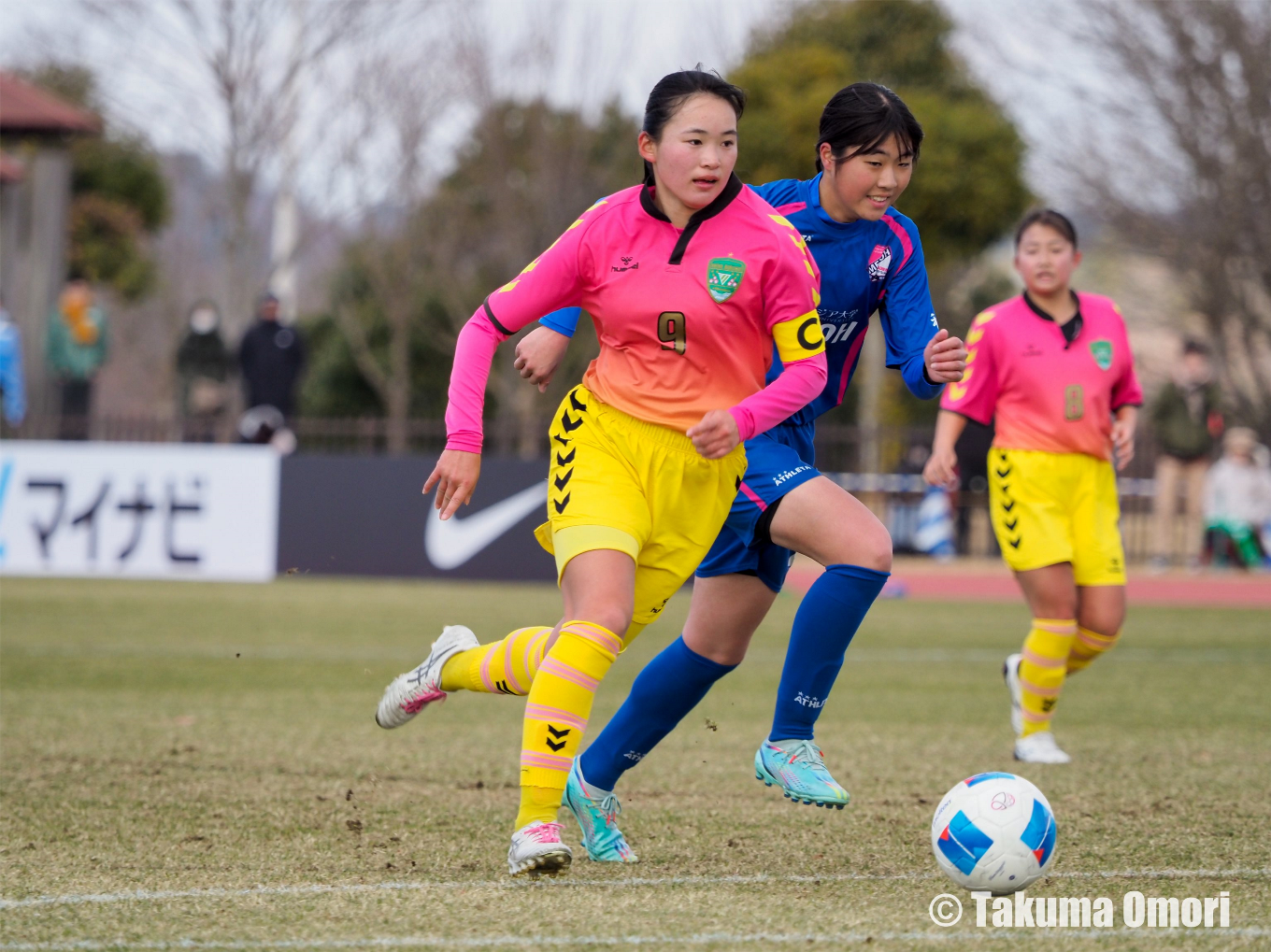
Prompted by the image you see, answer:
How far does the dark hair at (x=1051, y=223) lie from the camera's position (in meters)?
6.50

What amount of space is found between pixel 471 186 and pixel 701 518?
72.4ft

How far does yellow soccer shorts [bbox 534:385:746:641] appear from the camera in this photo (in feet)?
13.4

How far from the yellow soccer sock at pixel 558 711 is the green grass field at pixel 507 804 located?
22cm

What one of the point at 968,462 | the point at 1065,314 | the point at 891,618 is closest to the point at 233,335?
the point at 968,462

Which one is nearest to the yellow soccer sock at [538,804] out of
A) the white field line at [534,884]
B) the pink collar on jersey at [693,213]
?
the white field line at [534,884]

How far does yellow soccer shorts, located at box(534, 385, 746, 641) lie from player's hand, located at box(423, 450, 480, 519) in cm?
25

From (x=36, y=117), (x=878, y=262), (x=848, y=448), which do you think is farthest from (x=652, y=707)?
(x=36, y=117)

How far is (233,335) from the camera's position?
26.8 meters

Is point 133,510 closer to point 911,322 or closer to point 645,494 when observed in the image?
point 911,322

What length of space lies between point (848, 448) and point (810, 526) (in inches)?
644

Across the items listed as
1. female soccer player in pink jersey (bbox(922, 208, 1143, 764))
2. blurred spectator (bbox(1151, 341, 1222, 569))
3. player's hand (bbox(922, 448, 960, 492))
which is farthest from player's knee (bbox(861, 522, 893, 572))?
blurred spectator (bbox(1151, 341, 1222, 569))

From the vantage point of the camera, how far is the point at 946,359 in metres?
4.39

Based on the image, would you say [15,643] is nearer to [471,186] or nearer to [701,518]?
[701,518]

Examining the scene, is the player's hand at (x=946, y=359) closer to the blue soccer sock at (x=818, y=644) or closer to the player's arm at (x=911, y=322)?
the player's arm at (x=911, y=322)
